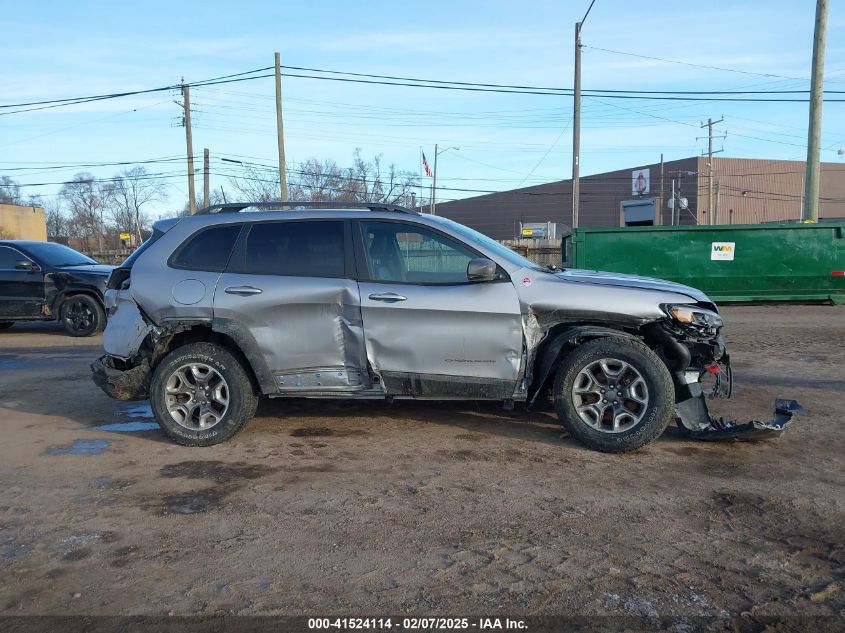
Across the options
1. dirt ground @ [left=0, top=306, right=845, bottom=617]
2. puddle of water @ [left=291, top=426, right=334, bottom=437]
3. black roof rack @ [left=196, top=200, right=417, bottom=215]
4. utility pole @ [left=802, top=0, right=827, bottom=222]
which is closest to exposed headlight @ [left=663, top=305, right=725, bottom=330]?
dirt ground @ [left=0, top=306, right=845, bottom=617]

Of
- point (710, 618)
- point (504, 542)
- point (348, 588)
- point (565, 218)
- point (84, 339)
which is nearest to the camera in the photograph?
point (710, 618)

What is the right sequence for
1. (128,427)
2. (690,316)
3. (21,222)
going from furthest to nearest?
(21,222)
(128,427)
(690,316)

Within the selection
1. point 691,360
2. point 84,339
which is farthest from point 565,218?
point 691,360

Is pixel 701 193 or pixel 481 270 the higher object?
pixel 701 193

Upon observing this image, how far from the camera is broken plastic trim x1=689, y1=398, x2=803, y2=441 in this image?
5.29 m

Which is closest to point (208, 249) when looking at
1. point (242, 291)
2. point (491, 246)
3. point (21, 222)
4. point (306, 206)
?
point (242, 291)

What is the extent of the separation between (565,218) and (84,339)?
6025 centimetres

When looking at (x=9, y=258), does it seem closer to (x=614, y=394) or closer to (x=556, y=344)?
(x=556, y=344)

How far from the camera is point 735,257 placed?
16.6 metres

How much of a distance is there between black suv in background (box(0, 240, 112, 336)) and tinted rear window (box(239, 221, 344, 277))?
8.05 metres

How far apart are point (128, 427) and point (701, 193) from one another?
2250 inches

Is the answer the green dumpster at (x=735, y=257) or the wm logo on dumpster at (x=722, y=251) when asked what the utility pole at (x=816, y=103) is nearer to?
the green dumpster at (x=735, y=257)

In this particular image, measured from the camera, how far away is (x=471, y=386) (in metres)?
5.46

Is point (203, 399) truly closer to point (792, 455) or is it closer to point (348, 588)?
point (348, 588)
